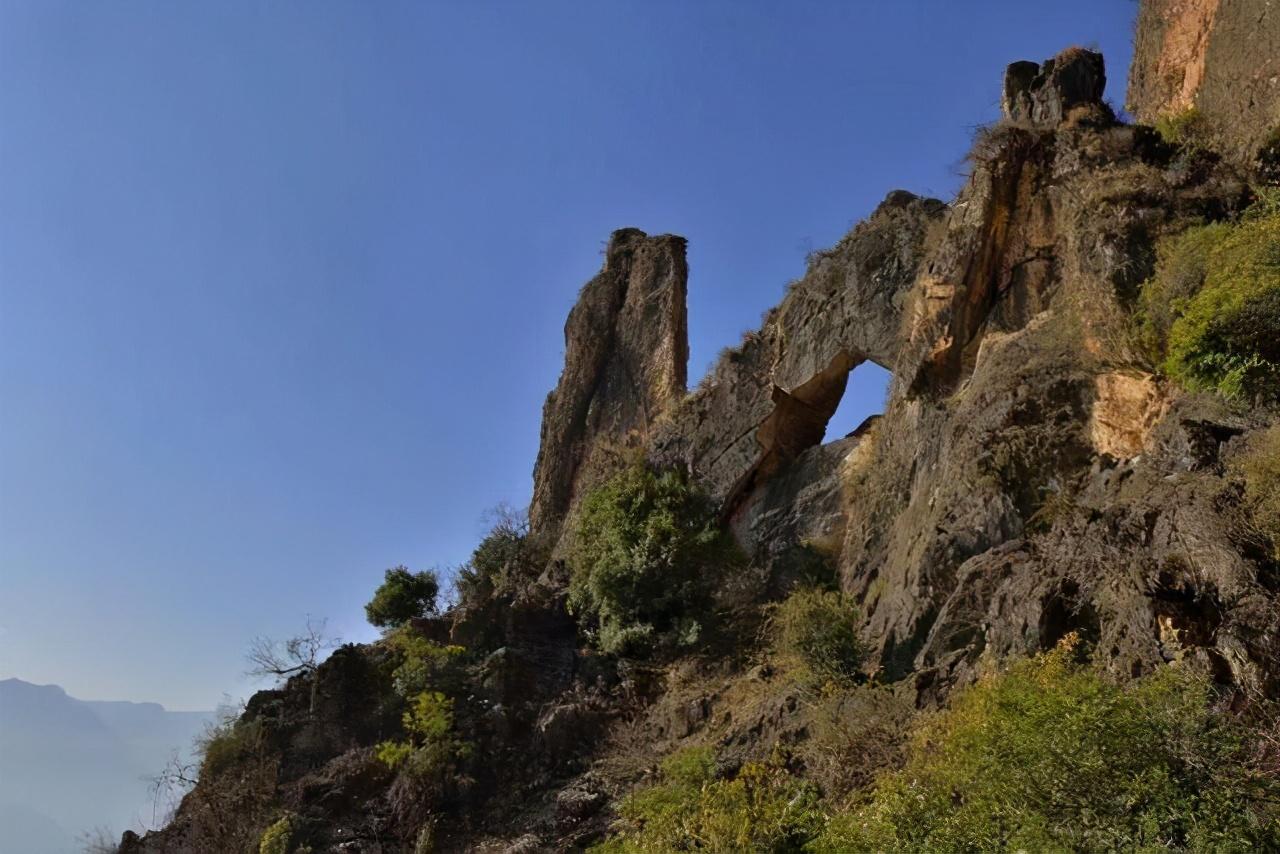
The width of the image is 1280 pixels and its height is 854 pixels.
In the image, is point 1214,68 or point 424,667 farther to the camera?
point 424,667

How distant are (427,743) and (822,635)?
6.43 meters

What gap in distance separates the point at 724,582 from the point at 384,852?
7.68 metres

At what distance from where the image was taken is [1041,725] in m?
6.71

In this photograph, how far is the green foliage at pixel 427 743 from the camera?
1402 centimetres

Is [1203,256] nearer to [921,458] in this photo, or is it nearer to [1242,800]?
[921,458]

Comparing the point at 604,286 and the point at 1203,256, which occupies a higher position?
the point at 604,286

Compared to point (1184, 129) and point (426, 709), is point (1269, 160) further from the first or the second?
point (426, 709)

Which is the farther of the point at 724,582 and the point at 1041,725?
the point at 724,582

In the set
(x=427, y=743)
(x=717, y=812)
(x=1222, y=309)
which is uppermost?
(x=1222, y=309)

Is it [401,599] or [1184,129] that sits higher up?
[1184,129]

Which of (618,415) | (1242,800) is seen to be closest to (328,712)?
(618,415)

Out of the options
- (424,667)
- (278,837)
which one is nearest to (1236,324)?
(424,667)

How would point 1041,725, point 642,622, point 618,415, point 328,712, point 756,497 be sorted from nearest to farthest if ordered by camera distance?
point 1041,725
point 328,712
point 642,622
point 756,497
point 618,415

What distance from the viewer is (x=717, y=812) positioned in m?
9.59
